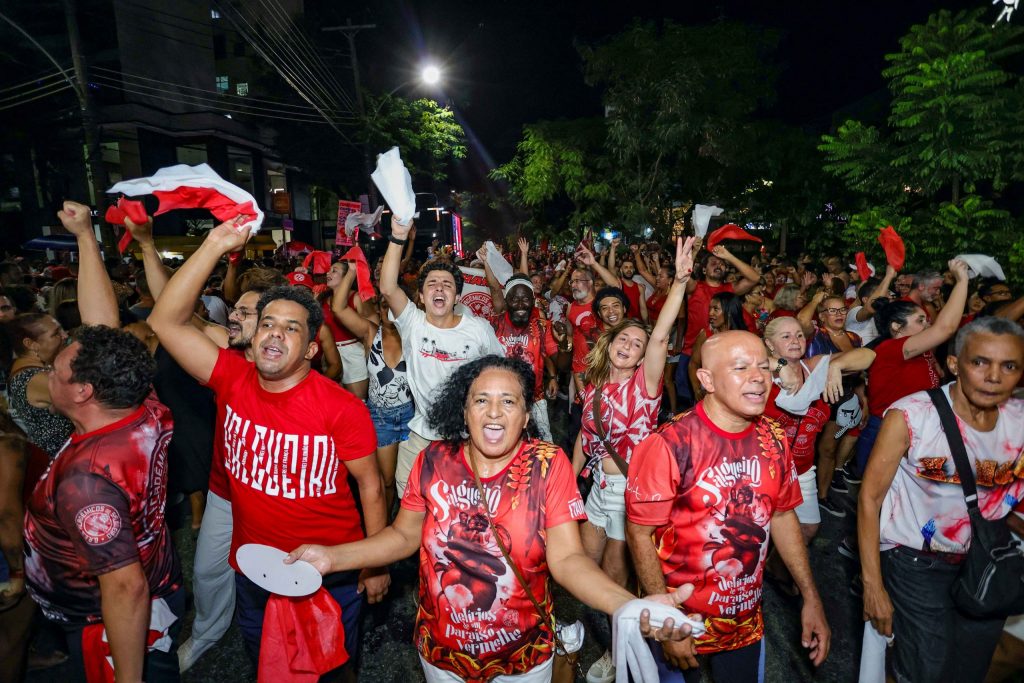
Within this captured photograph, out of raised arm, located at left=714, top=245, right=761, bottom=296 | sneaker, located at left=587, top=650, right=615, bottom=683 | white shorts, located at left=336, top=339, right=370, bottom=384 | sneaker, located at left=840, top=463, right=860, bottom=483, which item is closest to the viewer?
sneaker, located at left=587, top=650, right=615, bottom=683

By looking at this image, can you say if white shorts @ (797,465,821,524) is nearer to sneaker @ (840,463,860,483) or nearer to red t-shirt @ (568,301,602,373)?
sneaker @ (840,463,860,483)

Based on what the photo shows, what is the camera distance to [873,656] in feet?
8.98

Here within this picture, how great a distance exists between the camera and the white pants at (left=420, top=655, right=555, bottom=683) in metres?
2.21

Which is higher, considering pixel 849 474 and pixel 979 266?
pixel 979 266

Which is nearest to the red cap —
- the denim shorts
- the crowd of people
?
the denim shorts

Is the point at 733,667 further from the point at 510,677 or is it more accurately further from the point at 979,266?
the point at 979,266

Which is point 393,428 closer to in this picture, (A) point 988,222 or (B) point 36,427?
(B) point 36,427

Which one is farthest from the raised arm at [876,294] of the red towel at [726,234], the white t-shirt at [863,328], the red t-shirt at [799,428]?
the red t-shirt at [799,428]

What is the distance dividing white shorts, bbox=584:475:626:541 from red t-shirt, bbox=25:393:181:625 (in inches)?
88.4

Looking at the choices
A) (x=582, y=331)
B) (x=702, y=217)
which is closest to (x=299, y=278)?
(x=582, y=331)

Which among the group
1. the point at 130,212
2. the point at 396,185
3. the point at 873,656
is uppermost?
the point at 396,185

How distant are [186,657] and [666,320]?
11.5 ft

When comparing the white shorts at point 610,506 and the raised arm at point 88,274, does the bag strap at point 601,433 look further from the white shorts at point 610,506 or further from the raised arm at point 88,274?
the raised arm at point 88,274

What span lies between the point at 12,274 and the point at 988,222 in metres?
16.2
